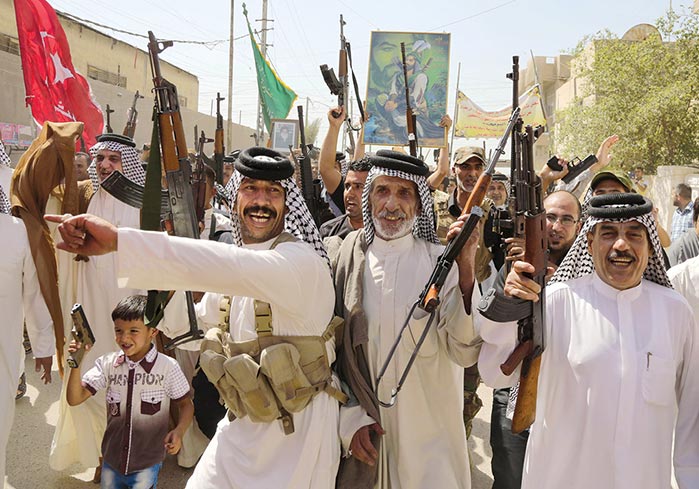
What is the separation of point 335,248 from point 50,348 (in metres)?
1.93

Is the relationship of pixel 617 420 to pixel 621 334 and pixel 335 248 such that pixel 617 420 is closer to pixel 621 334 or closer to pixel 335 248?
pixel 621 334

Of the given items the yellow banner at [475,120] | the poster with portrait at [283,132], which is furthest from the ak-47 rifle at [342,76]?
the yellow banner at [475,120]

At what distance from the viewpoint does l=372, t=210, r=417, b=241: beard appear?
3.04 meters

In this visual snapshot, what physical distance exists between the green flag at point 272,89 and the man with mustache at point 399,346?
36.1 feet

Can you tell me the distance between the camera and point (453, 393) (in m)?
2.93

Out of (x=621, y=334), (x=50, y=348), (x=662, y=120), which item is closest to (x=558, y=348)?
(x=621, y=334)

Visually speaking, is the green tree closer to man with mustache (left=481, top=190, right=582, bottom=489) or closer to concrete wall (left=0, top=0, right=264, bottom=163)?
concrete wall (left=0, top=0, right=264, bottom=163)

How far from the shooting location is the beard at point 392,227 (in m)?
3.04

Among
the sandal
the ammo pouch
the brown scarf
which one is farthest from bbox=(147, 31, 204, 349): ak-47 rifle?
the sandal

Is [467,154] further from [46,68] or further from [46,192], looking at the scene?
[46,68]

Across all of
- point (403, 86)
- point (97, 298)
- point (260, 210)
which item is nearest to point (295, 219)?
point (260, 210)

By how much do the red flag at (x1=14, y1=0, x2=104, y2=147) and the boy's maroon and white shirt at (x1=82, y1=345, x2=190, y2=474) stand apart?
15.2 feet

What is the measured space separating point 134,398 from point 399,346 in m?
1.56

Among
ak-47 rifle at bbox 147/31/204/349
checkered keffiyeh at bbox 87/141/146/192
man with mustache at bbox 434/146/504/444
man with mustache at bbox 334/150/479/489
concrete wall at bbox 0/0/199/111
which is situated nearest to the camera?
man with mustache at bbox 334/150/479/489
